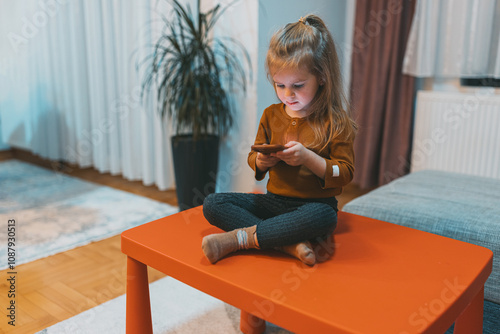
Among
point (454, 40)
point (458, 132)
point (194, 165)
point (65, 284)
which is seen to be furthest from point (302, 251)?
point (454, 40)

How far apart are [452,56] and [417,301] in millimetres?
2008

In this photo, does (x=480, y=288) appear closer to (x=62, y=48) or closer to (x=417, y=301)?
(x=417, y=301)

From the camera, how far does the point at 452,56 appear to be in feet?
8.08

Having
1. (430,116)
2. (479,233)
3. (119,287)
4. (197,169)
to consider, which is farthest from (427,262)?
(430,116)

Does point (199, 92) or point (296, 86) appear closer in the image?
point (296, 86)

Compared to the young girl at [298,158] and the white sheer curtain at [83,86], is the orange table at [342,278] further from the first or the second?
the white sheer curtain at [83,86]

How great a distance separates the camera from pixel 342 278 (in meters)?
0.93

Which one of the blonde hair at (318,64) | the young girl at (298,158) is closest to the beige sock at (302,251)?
the young girl at (298,158)

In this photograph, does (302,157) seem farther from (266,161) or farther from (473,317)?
(473,317)

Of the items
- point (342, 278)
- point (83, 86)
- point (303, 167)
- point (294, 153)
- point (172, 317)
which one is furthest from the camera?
point (83, 86)

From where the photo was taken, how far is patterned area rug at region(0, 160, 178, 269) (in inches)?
80.9

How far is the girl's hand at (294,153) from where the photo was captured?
104 centimetres

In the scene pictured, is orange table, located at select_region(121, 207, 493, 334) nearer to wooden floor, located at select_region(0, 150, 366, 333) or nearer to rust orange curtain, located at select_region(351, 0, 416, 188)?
wooden floor, located at select_region(0, 150, 366, 333)

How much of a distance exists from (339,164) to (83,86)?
2666 mm
